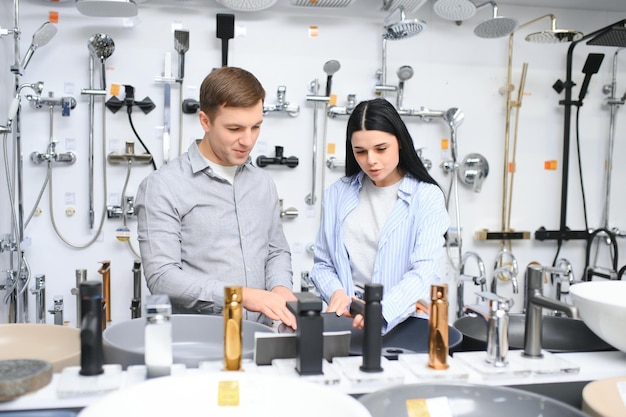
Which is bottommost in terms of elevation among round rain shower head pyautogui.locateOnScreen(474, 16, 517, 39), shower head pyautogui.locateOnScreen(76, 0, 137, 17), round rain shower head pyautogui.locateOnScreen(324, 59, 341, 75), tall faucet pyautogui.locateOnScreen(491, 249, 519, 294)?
tall faucet pyautogui.locateOnScreen(491, 249, 519, 294)

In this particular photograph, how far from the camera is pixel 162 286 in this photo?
1477 mm

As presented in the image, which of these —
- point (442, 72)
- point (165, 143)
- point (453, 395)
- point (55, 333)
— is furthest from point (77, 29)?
point (453, 395)

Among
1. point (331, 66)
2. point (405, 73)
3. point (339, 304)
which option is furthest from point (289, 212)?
point (339, 304)

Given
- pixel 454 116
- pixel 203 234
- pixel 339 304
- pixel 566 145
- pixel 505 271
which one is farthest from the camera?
pixel 566 145

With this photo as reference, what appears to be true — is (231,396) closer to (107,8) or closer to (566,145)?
(107,8)

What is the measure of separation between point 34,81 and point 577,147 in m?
3.09

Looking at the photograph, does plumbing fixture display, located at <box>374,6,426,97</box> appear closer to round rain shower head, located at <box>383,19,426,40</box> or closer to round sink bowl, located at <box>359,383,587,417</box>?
round rain shower head, located at <box>383,19,426,40</box>

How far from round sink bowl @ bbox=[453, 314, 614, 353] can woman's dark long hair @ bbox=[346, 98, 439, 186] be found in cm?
49

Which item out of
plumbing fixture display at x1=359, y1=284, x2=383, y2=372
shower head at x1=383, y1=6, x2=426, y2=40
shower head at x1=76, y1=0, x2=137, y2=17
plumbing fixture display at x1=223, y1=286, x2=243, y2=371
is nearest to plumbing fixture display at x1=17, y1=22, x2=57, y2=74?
shower head at x1=76, y1=0, x2=137, y2=17

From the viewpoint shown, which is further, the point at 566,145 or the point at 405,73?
the point at 566,145

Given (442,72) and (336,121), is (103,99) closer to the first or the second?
(336,121)

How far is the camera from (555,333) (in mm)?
1417

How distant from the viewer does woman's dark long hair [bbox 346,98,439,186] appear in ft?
5.43

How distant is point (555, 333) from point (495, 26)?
188cm
